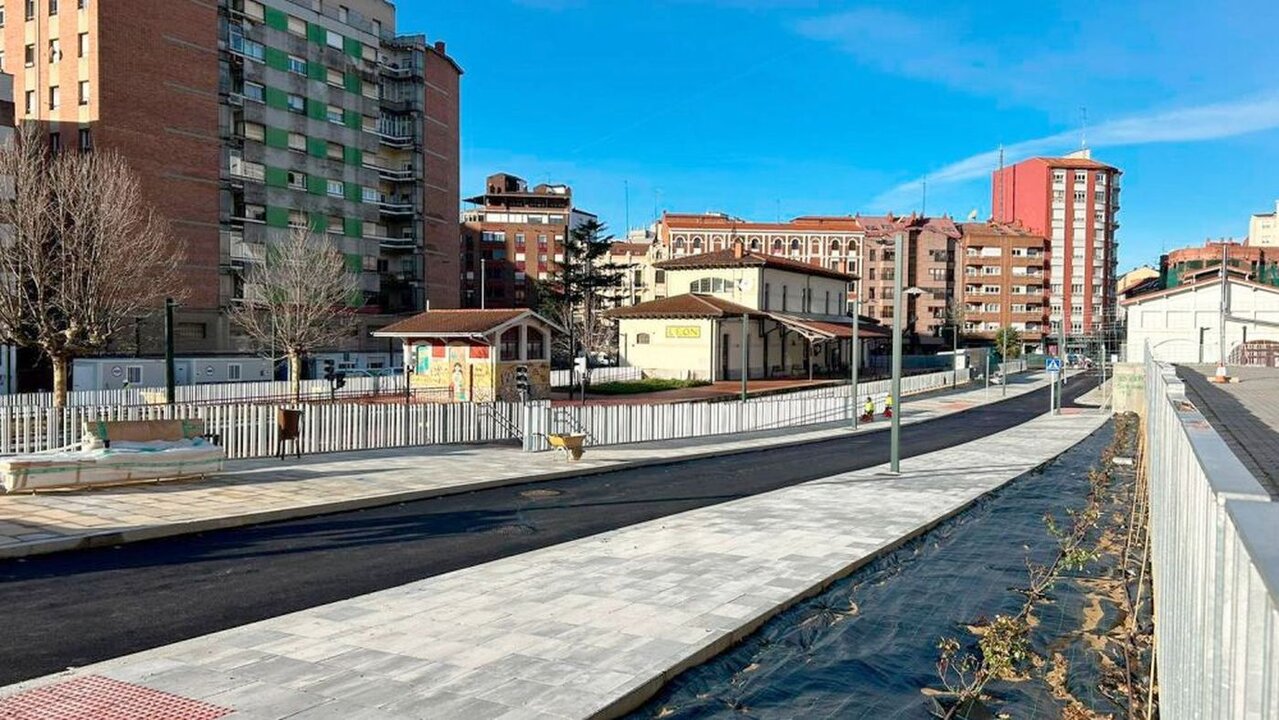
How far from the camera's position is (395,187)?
6769 cm

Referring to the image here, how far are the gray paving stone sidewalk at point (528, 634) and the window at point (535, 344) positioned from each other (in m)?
23.3

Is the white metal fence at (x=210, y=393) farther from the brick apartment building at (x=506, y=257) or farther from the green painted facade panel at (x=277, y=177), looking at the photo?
the brick apartment building at (x=506, y=257)

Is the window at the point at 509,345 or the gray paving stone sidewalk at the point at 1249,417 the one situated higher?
the window at the point at 509,345

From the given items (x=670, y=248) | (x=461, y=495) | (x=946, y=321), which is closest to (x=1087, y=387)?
(x=946, y=321)

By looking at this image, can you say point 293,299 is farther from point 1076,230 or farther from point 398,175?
point 1076,230

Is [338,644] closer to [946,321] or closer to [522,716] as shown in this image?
[522,716]

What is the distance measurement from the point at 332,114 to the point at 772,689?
61.3 meters

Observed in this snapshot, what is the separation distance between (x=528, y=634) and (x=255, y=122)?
55.3 m

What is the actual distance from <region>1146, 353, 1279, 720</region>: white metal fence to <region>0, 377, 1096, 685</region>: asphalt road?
7258 mm

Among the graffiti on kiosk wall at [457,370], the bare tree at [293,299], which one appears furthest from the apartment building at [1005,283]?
the graffiti on kiosk wall at [457,370]

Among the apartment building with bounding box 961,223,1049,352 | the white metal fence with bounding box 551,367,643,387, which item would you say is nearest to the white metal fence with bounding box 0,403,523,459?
the white metal fence with bounding box 551,367,643,387

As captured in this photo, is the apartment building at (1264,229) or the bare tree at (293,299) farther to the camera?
the apartment building at (1264,229)

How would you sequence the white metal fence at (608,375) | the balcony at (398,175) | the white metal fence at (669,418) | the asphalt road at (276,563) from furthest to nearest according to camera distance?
the balcony at (398,175)
the white metal fence at (608,375)
the white metal fence at (669,418)
the asphalt road at (276,563)

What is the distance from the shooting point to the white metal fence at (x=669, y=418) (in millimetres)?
22172
